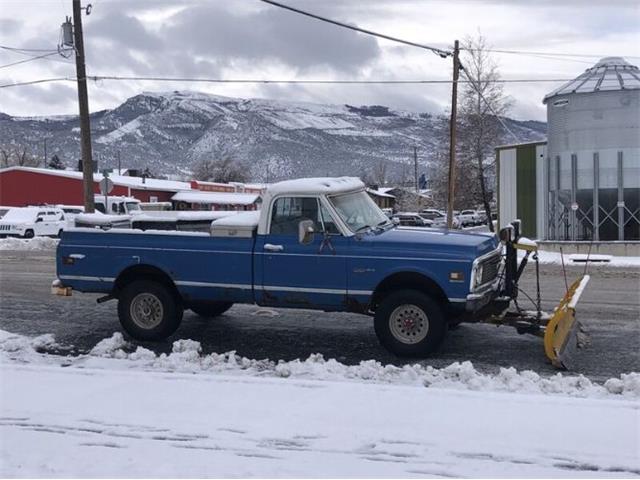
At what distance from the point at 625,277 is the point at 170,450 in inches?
555

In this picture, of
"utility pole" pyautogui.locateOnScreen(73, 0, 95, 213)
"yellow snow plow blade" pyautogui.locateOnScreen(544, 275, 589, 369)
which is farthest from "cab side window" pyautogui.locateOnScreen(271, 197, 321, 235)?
"utility pole" pyautogui.locateOnScreen(73, 0, 95, 213)

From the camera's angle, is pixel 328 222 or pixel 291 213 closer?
pixel 328 222

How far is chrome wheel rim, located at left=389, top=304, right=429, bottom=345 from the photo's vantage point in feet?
28.8

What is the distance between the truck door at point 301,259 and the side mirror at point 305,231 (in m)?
0.10

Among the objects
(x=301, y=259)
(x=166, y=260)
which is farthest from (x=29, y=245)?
(x=301, y=259)

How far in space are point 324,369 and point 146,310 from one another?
2996 millimetres

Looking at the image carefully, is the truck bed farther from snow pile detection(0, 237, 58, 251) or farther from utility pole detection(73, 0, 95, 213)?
snow pile detection(0, 237, 58, 251)

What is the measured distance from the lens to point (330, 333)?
34.1 ft

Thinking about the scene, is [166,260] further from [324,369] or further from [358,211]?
[324,369]

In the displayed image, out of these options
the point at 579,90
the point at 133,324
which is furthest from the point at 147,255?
the point at 579,90

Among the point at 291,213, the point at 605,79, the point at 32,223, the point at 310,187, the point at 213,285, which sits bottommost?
the point at 213,285

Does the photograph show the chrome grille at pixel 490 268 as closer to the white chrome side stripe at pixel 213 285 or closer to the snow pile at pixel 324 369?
the snow pile at pixel 324 369

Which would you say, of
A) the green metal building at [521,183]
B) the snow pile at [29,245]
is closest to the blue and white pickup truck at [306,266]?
the snow pile at [29,245]

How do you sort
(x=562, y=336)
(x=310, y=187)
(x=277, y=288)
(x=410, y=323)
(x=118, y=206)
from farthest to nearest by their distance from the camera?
(x=118, y=206) < (x=310, y=187) < (x=277, y=288) < (x=410, y=323) < (x=562, y=336)
